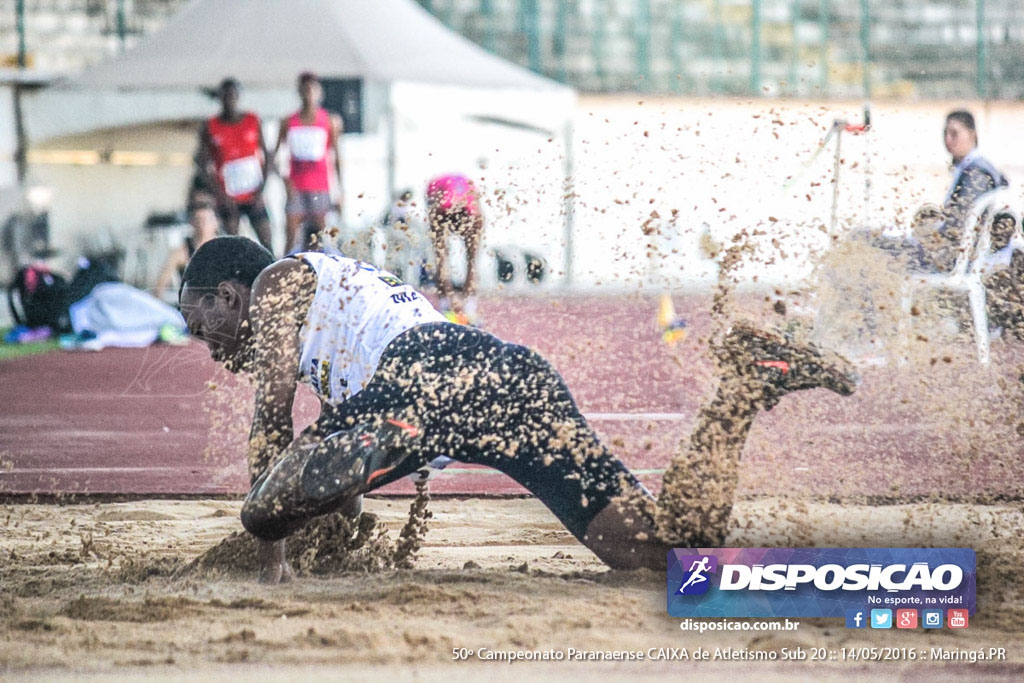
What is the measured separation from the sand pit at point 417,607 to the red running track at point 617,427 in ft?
1.20

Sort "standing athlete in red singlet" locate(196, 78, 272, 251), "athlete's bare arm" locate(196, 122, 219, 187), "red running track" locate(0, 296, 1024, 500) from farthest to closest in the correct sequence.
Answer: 1. "athlete's bare arm" locate(196, 122, 219, 187)
2. "standing athlete in red singlet" locate(196, 78, 272, 251)
3. "red running track" locate(0, 296, 1024, 500)

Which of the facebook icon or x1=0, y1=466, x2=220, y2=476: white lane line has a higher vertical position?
the facebook icon

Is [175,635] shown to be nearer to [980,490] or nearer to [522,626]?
[522,626]

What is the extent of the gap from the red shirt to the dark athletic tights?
7.28 metres

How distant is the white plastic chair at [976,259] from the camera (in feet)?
17.7

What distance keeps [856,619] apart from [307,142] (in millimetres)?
7833

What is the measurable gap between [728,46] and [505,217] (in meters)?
16.0

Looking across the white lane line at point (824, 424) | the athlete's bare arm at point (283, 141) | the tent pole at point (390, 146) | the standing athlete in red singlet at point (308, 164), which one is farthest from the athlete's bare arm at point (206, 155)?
the white lane line at point (824, 424)

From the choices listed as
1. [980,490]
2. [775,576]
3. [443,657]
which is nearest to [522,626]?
[443,657]

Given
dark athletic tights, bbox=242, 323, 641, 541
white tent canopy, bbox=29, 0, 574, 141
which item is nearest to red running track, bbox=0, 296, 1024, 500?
dark athletic tights, bbox=242, 323, 641, 541

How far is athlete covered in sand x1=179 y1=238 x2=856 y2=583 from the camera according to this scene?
3252mm

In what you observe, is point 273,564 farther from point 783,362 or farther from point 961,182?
point 961,182

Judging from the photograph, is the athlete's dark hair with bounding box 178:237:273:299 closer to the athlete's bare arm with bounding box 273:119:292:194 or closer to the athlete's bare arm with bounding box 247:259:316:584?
the athlete's bare arm with bounding box 247:259:316:584
